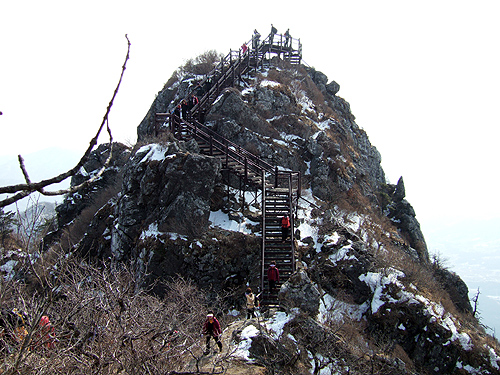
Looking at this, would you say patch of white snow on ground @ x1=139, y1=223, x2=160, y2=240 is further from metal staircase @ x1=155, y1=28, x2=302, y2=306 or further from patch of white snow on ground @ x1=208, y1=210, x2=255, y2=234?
metal staircase @ x1=155, y1=28, x2=302, y2=306

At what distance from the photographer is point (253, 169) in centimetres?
1845

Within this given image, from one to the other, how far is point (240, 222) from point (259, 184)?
2738 millimetres

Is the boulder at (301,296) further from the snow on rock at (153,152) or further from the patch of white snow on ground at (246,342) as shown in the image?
the snow on rock at (153,152)

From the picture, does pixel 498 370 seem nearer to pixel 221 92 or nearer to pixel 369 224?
pixel 369 224

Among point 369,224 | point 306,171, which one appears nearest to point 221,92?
point 306,171

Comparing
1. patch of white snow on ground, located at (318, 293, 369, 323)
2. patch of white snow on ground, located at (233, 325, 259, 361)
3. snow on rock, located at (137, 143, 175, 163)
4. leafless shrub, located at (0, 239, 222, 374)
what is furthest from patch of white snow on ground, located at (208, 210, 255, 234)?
leafless shrub, located at (0, 239, 222, 374)

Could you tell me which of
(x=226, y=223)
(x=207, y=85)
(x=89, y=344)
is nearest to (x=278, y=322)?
(x=89, y=344)

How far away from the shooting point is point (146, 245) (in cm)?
1464

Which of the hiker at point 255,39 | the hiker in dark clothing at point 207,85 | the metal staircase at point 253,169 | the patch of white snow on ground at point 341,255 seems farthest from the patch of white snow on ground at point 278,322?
the hiker at point 255,39

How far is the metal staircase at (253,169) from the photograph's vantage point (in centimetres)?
1404

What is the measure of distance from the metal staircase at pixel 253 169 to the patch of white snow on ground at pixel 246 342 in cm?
298

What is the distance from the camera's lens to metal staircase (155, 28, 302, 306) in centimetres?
1404

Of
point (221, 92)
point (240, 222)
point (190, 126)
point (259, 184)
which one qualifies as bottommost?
point (240, 222)

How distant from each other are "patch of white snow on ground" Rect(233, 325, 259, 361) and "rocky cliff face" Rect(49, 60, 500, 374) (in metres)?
0.08
